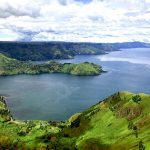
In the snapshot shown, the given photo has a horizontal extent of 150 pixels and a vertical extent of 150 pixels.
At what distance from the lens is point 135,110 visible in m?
178

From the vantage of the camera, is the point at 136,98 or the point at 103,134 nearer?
the point at 103,134

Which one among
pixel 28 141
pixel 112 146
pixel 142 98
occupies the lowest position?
pixel 28 141

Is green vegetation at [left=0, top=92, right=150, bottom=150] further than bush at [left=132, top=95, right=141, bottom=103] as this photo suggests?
No

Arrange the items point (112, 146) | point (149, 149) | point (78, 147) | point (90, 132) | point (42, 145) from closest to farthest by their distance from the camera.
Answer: point (149, 149) → point (112, 146) → point (78, 147) → point (42, 145) → point (90, 132)

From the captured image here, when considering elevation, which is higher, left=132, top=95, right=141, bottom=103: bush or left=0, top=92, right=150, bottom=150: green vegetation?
left=132, top=95, right=141, bottom=103: bush

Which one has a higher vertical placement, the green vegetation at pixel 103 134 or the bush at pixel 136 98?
the bush at pixel 136 98

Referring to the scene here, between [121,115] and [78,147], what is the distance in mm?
37613

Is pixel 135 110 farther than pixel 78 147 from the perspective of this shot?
Yes

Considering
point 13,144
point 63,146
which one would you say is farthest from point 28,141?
point 63,146

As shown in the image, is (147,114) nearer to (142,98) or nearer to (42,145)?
(142,98)

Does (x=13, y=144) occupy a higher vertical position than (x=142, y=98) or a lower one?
lower

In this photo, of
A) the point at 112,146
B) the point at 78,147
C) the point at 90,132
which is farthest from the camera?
the point at 90,132

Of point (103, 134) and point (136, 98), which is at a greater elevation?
point (136, 98)

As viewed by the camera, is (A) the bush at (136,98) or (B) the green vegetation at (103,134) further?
(A) the bush at (136,98)
